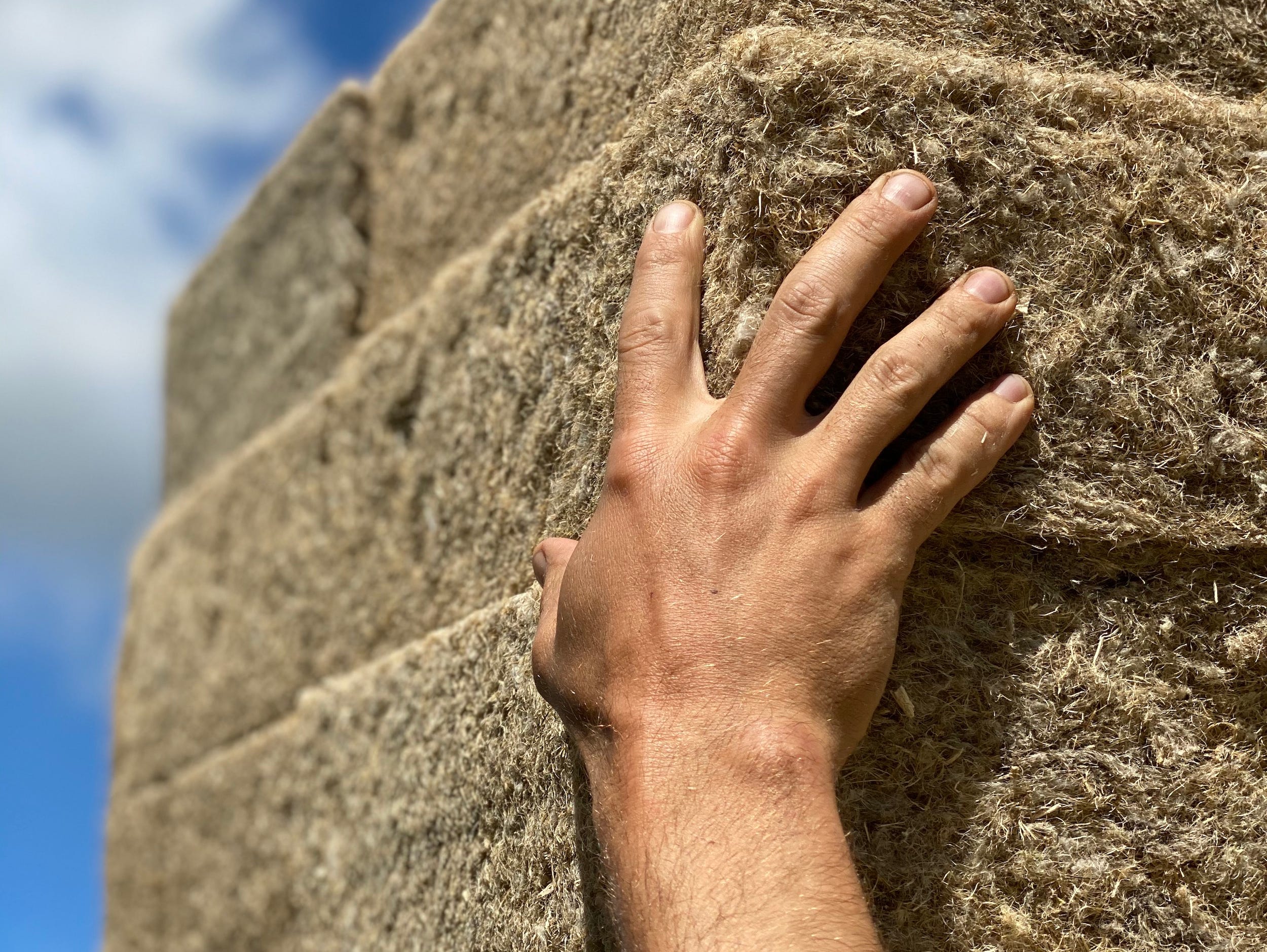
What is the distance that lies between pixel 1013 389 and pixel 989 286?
0.40 feet

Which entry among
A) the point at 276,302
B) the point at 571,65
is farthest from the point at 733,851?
the point at 276,302

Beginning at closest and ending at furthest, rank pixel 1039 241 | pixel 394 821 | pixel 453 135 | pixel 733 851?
1. pixel 733 851
2. pixel 1039 241
3. pixel 394 821
4. pixel 453 135

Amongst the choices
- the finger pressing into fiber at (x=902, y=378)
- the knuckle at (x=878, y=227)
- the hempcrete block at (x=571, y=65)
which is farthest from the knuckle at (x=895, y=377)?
the hempcrete block at (x=571, y=65)

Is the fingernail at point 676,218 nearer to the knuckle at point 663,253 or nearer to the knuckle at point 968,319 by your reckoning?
the knuckle at point 663,253

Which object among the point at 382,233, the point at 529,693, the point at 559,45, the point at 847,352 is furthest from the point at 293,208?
the point at 847,352

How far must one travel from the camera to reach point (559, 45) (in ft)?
6.68

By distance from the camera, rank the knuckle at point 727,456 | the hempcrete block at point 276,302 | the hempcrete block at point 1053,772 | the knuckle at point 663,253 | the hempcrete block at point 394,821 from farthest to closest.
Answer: the hempcrete block at point 276,302 < the hempcrete block at point 394,821 < the knuckle at point 663,253 < the hempcrete block at point 1053,772 < the knuckle at point 727,456

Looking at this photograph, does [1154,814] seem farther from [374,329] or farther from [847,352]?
[374,329]

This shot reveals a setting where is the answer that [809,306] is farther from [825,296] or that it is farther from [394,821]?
[394,821]

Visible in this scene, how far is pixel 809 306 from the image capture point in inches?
51.3

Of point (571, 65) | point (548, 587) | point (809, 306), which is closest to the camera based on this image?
point (809, 306)

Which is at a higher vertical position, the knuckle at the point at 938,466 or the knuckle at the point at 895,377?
the knuckle at the point at 895,377

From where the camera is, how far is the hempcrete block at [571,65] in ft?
4.94

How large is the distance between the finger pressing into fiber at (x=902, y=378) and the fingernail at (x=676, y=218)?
1.07 feet
